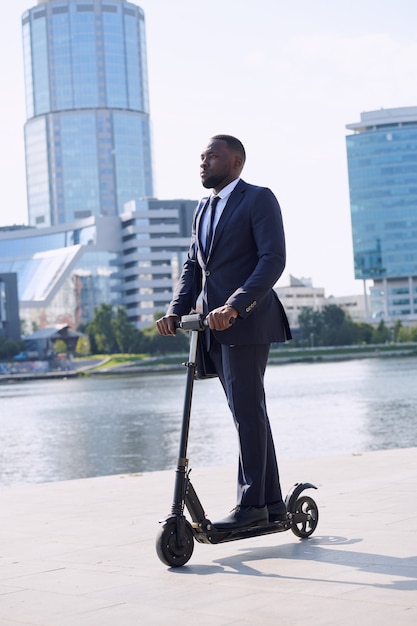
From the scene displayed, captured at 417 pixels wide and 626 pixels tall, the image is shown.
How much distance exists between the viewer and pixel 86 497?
7.52 metres

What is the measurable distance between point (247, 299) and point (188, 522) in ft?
3.08

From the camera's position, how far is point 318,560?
4.43m

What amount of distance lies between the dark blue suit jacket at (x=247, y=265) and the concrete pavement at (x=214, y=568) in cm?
95

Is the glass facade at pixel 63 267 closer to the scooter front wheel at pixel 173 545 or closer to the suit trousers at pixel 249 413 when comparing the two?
the suit trousers at pixel 249 413

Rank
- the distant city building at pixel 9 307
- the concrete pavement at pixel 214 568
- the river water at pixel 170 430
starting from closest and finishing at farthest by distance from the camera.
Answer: the concrete pavement at pixel 214 568 < the river water at pixel 170 430 < the distant city building at pixel 9 307

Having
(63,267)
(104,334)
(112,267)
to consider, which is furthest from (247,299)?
(112,267)

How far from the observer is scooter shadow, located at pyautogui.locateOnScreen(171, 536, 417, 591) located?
4020 mm

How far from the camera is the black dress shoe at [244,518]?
469cm

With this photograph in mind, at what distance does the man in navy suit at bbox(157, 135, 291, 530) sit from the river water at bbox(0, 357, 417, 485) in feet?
60.7

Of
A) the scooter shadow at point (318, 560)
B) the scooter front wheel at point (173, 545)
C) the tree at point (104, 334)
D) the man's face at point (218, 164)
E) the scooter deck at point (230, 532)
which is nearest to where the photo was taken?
the scooter shadow at point (318, 560)

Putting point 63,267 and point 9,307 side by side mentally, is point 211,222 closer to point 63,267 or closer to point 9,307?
point 9,307

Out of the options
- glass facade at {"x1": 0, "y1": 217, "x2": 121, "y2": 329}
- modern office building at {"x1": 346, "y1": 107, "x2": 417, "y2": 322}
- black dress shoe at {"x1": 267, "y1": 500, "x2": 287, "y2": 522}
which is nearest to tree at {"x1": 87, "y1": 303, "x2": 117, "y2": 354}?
glass facade at {"x1": 0, "y1": 217, "x2": 121, "y2": 329}

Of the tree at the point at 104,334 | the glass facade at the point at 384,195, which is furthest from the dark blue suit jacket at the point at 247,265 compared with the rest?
the glass facade at the point at 384,195

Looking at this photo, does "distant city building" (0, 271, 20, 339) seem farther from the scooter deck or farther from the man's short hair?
the scooter deck
